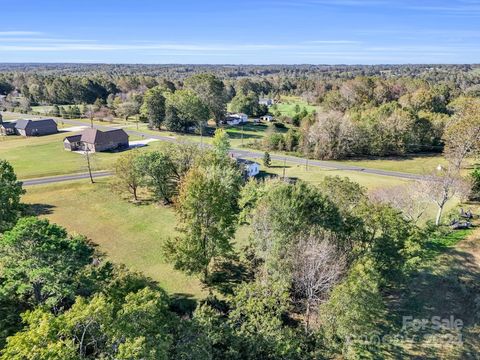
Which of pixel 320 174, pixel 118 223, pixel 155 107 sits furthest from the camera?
pixel 155 107

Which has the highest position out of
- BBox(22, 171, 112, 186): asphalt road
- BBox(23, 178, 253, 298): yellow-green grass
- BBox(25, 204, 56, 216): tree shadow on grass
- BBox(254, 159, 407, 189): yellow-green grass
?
BBox(254, 159, 407, 189): yellow-green grass

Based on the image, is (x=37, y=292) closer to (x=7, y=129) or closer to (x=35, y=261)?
(x=35, y=261)

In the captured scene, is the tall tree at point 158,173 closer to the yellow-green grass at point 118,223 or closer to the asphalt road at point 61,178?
the yellow-green grass at point 118,223

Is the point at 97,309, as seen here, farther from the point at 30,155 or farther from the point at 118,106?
the point at 118,106

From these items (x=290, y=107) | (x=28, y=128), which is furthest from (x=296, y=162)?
(x=290, y=107)

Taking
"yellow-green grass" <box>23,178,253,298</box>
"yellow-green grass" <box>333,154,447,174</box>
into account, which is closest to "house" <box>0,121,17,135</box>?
"yellow-green grass" <box>23,178,253,298</box>

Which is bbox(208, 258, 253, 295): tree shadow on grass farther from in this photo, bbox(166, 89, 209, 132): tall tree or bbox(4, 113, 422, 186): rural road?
bbox(166, 89, 209, 132): tall tree

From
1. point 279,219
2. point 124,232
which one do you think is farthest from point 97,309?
point 124,232
